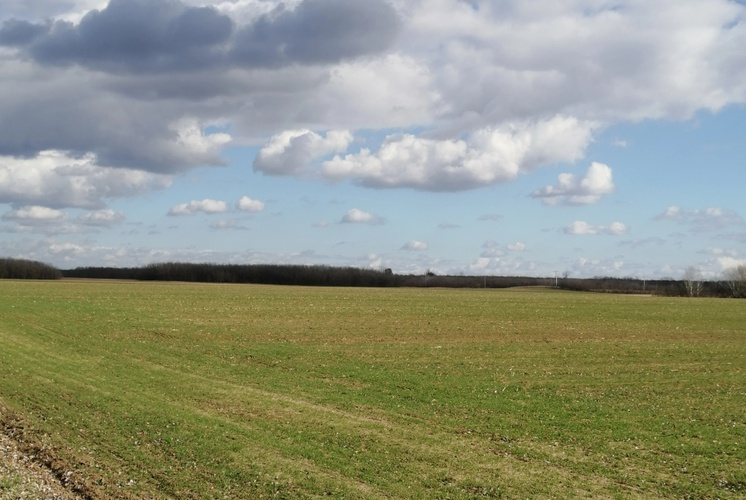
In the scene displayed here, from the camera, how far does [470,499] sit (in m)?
12.4

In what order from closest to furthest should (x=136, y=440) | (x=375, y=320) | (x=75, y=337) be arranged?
(x=136, y=440) → (x=75, y=337) → (x=375, y=320)

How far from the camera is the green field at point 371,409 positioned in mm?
13398

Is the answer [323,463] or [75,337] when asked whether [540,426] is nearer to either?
[323,463]

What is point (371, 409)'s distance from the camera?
63.7ft

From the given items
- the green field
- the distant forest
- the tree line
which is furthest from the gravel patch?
the tree line

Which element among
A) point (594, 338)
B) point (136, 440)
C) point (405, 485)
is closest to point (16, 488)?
point (136, 440)

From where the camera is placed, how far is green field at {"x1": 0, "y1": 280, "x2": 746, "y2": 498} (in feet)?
44.0

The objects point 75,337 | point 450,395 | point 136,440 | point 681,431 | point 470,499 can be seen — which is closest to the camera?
point 470,499

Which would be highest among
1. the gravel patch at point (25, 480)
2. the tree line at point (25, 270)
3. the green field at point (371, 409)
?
the tree line at point (25, 270)

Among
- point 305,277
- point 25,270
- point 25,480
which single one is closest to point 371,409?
point 25,480

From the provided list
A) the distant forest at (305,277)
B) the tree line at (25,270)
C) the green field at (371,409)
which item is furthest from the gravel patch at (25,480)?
the tree line at (25,270)

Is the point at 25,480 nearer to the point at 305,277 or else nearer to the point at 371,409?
the point at 371,409

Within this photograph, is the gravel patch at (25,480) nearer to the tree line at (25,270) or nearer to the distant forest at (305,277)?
the distant forest at (305,277)

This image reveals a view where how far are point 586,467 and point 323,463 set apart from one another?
517 centimetres
